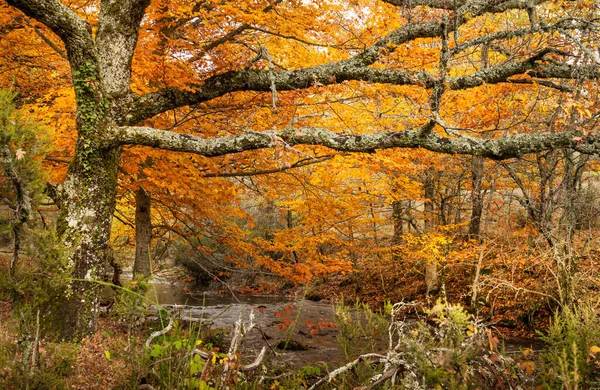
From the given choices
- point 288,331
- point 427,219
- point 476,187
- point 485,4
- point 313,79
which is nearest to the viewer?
point 288,331

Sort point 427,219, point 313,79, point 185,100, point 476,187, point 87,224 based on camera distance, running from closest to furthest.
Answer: point 87,224
point 313,79
point 185,100
point 476,187
point 427,219

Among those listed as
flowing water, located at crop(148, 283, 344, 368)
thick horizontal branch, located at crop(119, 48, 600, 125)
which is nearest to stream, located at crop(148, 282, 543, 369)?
flowing water, located at crop(148, 283, 344, 368)

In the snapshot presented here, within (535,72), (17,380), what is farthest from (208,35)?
(17,380)

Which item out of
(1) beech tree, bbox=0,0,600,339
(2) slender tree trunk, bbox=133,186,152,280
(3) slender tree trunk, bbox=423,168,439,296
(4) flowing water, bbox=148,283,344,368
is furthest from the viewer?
(3) slender tree trunk, bbox=423,168,439,296

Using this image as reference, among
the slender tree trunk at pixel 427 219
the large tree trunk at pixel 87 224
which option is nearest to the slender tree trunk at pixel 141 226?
the large tree trunk at pixel 87 224

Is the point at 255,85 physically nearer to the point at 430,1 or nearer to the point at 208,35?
the point at 208,35

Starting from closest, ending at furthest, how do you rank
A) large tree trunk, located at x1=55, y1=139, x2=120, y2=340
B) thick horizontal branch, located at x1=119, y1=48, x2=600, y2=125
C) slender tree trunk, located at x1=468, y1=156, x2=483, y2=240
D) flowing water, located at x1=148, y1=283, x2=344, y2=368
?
1. large tree trunk, located at x1=55, y1=139, x2=120, y2=340
2. thick horizontal branch, located at x1=119, y1=48, x2=600, y2=125
3. flowing water, located at x1=148, y1=283, x2=344, y2=368
4. slender tree trunk, located at x1=468, y1=156, x2=483, y2=240

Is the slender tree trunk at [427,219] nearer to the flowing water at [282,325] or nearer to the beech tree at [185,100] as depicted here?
the flowing water at [282,325]

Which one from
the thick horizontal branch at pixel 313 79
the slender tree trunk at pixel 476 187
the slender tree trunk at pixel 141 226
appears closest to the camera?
the thick horizontal branch at pixel 313 79

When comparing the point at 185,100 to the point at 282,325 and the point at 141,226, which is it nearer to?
the point at 141,226

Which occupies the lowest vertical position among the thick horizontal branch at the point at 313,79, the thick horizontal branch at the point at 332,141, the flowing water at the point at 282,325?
the flowing water at the point at 282,325

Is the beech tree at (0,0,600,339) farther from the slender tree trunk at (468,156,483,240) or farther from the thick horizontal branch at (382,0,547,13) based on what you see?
the slender tree trunk at (468,156,483,240)

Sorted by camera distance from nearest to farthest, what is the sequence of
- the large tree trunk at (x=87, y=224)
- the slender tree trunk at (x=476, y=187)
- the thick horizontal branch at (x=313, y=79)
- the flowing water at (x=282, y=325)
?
the large tree trunk at (x=87, y=224) < the thick horizontal branch at (x=313, y=79) < the flowing water at (x=282, y=325) < the slender tree trunk at (x=476, y=187)

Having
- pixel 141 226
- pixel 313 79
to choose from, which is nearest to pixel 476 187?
pixel 313 79
